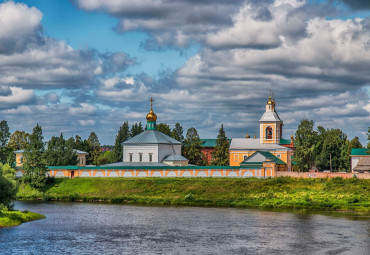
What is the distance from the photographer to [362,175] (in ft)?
190

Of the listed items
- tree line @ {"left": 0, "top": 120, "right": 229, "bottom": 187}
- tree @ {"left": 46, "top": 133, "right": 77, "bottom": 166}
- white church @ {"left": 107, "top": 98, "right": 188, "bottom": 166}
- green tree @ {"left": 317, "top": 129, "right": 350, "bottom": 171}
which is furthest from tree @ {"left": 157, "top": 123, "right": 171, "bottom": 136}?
green tree @ {"left": 317, "top": 129, "right": 350, "bottom": 171}

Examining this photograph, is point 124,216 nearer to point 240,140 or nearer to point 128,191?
point 128,191

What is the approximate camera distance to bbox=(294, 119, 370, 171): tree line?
244 ft

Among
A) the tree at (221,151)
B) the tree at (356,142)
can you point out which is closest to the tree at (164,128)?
the tree at (221,151)

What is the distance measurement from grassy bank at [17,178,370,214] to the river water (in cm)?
628

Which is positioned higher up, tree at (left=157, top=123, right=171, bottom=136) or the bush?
tree at (left=157, top=123, right=171, bottom=136)

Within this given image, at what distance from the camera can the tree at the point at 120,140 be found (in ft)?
285

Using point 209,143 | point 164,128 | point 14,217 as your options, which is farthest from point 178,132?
point 14,217

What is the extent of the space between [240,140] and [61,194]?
96.0ft

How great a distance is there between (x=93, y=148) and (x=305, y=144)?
140 feet

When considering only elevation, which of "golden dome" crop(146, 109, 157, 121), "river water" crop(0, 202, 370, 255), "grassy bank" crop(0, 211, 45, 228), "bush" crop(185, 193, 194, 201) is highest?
"golden dome" crop(146, 109, 157, 121)

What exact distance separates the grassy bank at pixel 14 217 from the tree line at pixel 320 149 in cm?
4060

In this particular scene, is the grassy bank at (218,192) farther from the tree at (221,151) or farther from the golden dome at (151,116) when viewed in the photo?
the tree at (221,151)

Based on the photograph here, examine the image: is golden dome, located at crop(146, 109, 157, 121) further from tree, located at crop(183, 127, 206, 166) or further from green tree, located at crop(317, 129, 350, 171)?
green tree, located at crop(317, 129, 350, 171)
